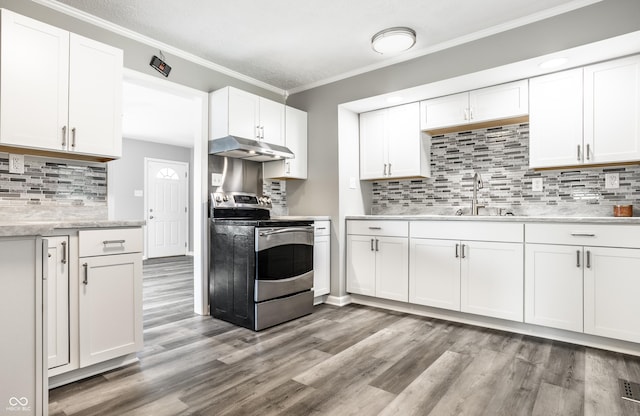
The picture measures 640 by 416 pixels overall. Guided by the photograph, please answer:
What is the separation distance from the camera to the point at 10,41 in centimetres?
200

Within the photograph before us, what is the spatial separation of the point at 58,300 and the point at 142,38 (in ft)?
6.94

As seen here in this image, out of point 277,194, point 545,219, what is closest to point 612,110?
point 545,219

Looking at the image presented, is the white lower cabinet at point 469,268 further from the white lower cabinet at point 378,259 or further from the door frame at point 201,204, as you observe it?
the door frame at point 201,204

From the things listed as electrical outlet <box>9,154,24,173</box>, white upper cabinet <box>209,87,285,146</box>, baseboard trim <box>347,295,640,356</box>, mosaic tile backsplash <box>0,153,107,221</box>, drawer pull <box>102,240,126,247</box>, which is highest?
white upper cabinet <box>209,87,285,146</box>

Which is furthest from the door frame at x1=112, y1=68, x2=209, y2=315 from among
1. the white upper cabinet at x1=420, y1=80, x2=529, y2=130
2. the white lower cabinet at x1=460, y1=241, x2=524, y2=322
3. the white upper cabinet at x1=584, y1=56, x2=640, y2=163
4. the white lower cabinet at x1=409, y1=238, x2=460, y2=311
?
the white upper cabinet at x1=584, y1=56, x2=640, y2=163

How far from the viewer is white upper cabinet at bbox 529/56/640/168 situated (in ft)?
8.31

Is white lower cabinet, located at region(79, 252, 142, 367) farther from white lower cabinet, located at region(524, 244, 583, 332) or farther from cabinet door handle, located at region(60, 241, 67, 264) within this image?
white lower cabinet, located at region(524, 244, 583, 332)

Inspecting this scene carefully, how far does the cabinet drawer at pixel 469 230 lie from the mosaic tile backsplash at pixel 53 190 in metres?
2.61

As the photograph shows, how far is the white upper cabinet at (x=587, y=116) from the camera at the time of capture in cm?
253

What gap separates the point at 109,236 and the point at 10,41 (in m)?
1.21

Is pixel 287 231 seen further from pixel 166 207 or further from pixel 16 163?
pixel 166 207

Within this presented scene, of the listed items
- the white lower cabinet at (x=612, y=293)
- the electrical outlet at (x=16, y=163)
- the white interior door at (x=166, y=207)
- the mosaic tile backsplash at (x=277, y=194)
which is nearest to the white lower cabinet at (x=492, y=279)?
the white lower cabinet at (x=612, y=293)

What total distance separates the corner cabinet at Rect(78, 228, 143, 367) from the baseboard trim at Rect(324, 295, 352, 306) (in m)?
1.95

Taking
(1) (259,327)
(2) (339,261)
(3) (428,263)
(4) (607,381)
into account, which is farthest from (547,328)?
(1) (259,327)
